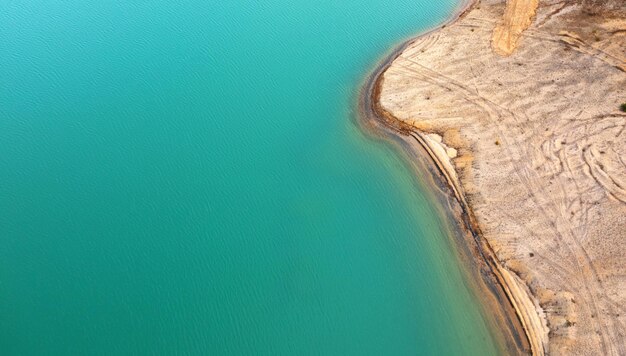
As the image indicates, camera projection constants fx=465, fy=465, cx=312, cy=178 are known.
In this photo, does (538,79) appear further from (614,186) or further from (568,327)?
(568,327)

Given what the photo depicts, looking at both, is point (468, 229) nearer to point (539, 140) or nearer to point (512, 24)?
point (539, 140)

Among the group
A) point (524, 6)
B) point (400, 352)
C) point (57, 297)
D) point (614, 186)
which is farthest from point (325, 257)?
point (524, 6)

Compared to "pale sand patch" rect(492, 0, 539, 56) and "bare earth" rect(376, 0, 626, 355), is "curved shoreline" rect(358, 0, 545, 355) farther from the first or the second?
"pale sand patch" rect(492, 0, 539, 56)

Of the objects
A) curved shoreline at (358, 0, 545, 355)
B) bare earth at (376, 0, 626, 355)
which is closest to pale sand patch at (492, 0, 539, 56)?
bare earth at (376, 0, 626, 355)

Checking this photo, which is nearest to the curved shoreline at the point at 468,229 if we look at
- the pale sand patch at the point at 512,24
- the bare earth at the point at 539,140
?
the bare earth at the point at 539,140

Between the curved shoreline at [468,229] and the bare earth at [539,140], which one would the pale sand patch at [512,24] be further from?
the curved shoreline at [468,229]

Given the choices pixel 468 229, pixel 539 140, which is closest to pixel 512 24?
pixel 539 140
